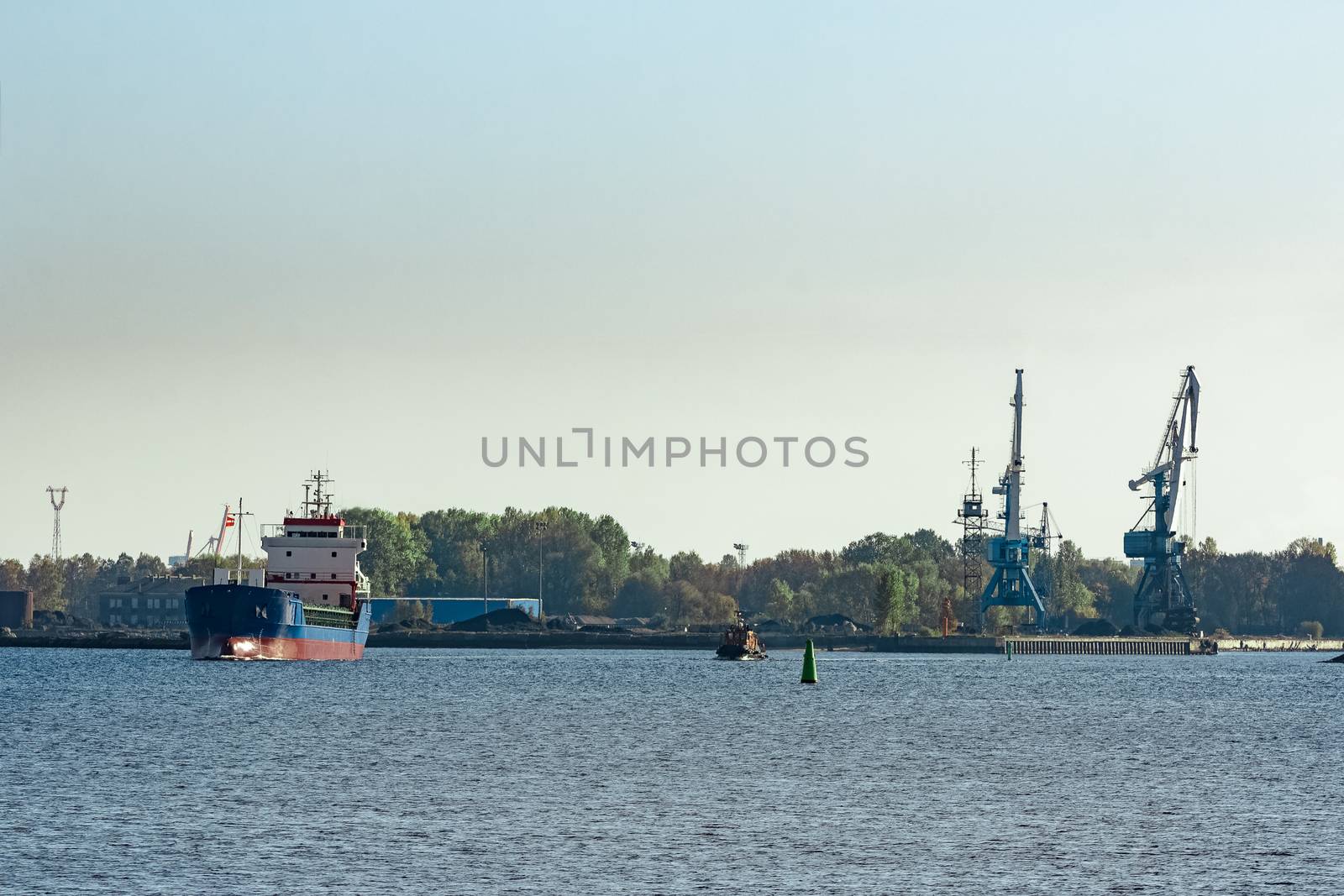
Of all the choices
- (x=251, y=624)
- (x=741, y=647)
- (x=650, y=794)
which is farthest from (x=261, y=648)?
(x=650, y=794)

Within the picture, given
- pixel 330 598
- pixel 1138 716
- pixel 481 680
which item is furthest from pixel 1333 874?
pixel 330 598

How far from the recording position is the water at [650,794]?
40.9m

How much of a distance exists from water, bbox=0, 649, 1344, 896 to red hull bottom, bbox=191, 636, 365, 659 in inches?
970

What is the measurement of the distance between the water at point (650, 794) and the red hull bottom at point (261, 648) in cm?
2464

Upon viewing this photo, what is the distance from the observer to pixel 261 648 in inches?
5340

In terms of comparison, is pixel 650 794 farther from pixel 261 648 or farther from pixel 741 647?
pixel 741 647

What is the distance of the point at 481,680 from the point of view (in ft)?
438

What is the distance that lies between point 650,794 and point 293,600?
83624 mm

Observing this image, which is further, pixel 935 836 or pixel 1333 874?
pixel 935 836

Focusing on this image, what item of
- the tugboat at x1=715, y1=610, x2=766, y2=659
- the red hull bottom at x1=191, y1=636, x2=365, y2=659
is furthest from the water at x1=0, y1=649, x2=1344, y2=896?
the tugboat at x1=715, y1=610, x2=766, y2=659

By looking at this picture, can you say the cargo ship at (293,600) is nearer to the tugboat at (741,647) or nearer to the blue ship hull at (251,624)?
the blue ship hull at (251,624)

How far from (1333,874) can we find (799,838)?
Result: 1235 centimetres

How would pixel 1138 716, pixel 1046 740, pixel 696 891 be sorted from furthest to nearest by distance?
pixel 1138 716 → pixel 1046 740 → pixel 696 891

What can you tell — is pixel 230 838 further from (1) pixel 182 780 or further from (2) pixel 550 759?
(2) pixel 550 759
